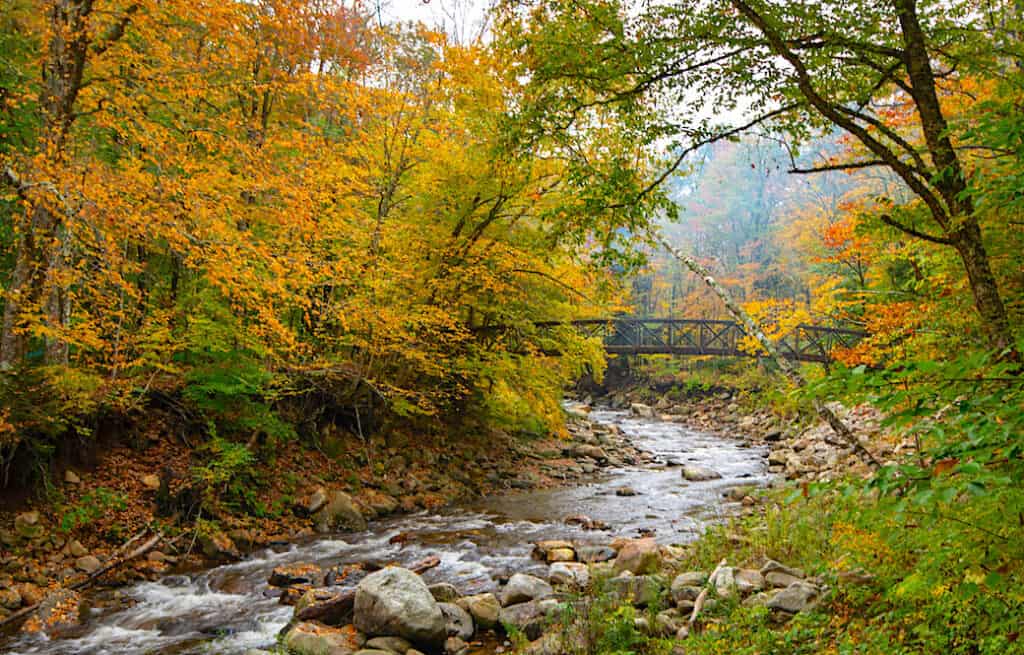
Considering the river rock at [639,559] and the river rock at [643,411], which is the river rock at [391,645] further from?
the river rock at [643,411]

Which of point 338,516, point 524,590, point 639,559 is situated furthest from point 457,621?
point 338,516

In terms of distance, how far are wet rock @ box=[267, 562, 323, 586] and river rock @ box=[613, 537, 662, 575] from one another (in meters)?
3.23

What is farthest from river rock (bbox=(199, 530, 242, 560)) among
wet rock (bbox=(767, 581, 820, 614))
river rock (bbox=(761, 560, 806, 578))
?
wet rock (bbox=(767, 581, 820, 614))

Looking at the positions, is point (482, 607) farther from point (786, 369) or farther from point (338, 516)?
point (338, 516)

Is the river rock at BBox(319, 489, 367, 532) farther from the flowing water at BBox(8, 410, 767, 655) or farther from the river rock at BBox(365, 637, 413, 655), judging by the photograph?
the river rock at BBox(365, 637, 413, 655)

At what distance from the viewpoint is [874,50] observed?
371cm

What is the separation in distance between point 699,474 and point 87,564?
10781mm

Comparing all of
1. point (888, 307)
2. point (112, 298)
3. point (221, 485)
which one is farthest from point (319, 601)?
point (888, 307)

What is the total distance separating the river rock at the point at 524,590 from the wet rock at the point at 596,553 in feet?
3.55

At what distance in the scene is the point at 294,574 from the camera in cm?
655

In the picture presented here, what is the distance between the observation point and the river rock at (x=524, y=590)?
575 cm

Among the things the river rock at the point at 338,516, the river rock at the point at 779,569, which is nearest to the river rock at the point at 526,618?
the river rock at the point at 779,569

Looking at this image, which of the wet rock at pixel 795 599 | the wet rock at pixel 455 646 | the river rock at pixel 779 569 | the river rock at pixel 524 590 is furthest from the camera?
the river rock at pixel 524 590

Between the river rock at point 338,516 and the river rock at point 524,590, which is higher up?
the river rock at point 524,590
